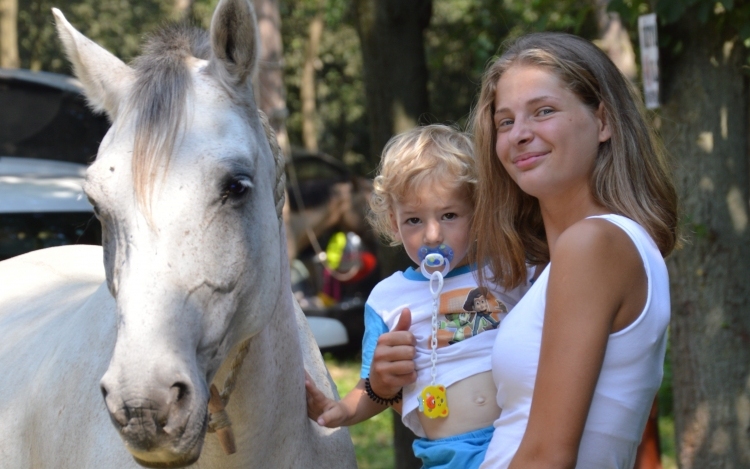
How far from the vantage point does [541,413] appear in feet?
5.53

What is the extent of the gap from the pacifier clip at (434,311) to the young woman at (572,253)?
78 millimetres

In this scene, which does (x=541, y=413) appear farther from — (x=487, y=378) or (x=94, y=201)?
(x=94, y=201)

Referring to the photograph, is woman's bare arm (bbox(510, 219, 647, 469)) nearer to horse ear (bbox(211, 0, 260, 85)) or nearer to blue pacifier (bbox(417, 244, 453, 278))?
blue pacifier (bbox(417, 244, 453, 278))

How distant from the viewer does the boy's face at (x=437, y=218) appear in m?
2.26

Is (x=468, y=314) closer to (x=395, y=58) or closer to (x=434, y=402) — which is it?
(x=434, y=402)

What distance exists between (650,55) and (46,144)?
3902 millimetres

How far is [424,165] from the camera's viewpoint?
7.44 ft

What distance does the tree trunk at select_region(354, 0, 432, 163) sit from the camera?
457 centimetres

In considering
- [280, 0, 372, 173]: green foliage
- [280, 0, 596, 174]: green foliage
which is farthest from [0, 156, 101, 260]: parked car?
[280, 0, 372, 173]: green foliage

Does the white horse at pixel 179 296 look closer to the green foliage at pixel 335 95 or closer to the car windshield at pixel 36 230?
the car windshield at pixel 36 230

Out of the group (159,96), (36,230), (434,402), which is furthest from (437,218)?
(36,230)

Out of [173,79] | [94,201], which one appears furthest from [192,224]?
[173,79]

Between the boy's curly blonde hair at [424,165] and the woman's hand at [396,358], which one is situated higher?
the boy's curly blonde hair at [424,165]

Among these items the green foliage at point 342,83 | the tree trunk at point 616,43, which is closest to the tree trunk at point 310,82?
the green foliage at point 342,83
